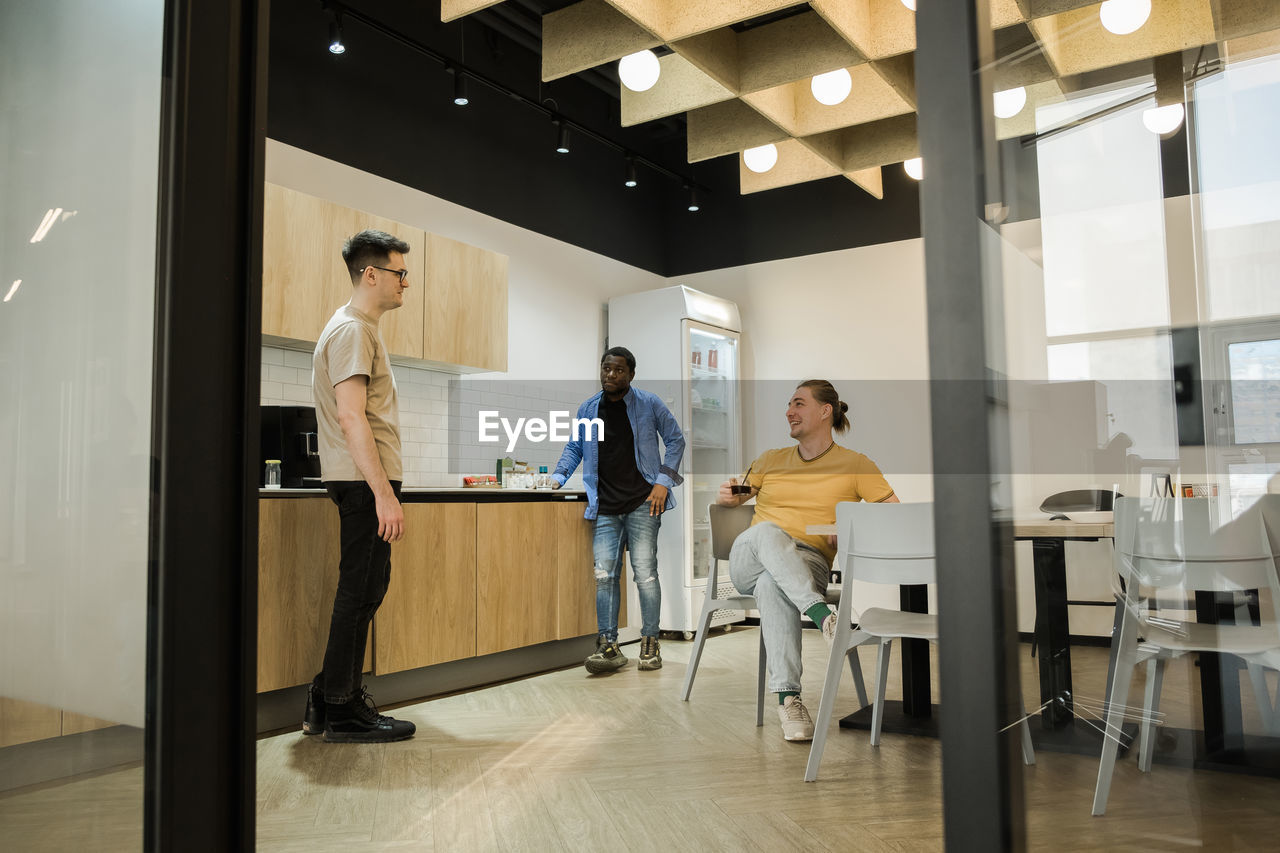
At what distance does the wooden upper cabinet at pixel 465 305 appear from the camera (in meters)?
4.47

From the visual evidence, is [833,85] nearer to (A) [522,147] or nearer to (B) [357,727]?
(A) [522,147]

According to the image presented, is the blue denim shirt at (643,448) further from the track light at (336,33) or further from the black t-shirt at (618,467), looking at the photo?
the track light at (336,33)

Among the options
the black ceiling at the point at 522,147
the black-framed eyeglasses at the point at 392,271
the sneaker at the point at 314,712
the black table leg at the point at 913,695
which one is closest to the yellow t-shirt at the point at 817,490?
the black table leg at the point at 913,695

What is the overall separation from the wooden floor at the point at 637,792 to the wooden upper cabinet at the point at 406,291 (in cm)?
165

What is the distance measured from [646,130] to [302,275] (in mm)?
3403

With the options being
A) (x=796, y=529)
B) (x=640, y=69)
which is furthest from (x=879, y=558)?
(x=640, y=69)

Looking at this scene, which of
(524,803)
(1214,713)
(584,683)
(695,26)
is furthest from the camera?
(584,683)

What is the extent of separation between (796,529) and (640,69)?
203cm

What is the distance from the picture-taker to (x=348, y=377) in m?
3.07

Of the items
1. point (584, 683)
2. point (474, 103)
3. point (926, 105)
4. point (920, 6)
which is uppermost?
point (474, 103)

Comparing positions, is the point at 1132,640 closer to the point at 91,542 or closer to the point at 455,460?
the point at 91,542

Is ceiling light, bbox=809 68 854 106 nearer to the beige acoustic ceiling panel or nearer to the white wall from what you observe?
the beige acoustic ceiling panel

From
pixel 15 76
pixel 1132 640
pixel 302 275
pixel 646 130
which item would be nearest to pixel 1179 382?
pixel 1132 640

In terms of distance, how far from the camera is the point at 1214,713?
2.87 ft
